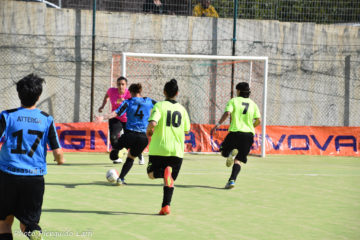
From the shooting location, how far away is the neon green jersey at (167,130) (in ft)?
25.1

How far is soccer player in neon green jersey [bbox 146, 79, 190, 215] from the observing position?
765 centimetres

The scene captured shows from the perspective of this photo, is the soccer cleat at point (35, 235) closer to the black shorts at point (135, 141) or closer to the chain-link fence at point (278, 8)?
the black shorts at point (135, 141)

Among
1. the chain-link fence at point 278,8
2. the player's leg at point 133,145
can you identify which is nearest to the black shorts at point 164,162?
the player's leg at point 133,145

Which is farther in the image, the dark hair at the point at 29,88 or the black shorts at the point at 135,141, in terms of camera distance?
the black shorts at the point at 135,141

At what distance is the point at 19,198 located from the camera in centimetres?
512

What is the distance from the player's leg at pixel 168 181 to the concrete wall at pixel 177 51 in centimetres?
941

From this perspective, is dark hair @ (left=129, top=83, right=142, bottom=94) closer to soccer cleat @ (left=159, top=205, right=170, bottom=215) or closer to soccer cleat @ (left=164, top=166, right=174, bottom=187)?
soccer cleat @ (left=164, top=166, right=174, bottom=187)

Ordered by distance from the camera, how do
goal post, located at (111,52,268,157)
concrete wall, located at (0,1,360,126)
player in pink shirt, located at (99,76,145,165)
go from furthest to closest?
goal post, located at (111,52,268,157) → concrete wall, located at (0,1,360,126) → player in pink shirt, located at (99,76,145,165)

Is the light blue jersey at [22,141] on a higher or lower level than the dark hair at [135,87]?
lower

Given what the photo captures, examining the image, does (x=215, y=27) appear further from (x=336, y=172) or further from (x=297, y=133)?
(x=336, y=172)

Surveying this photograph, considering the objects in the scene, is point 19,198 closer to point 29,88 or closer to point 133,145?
point 29,88

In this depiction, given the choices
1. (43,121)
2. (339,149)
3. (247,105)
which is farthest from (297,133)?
(43,121)

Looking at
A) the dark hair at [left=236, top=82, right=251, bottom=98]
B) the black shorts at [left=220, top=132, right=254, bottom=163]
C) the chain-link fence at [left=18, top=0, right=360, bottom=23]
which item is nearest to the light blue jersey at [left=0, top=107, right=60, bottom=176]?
the black shorts at [left=220, top=132, right=254, bottom=163]

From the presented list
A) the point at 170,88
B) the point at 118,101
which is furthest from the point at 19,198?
the point at 118,101
